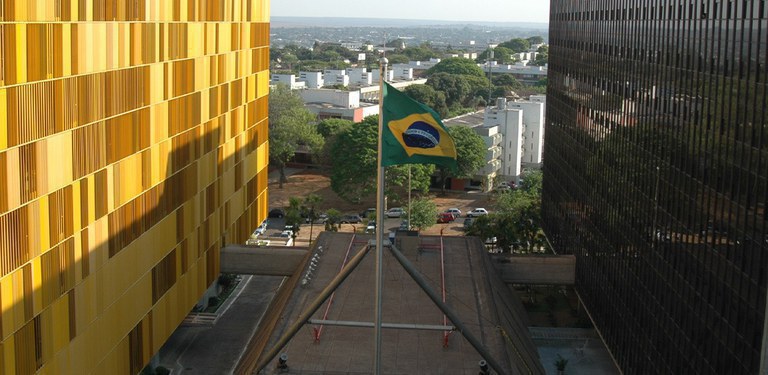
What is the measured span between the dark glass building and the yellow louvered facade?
23.5m

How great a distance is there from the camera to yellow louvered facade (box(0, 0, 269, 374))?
3419 cm

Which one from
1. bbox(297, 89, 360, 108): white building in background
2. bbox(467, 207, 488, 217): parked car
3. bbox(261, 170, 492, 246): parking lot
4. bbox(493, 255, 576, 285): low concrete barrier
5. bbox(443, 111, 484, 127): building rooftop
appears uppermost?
bbox(297, 89, 360, 108): white building in background

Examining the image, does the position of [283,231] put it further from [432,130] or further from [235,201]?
[432,130]

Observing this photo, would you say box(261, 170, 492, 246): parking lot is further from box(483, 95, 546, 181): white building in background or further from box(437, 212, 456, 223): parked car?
box(483, 95, 546, 181): white building in background

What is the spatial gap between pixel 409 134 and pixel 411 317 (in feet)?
53.9

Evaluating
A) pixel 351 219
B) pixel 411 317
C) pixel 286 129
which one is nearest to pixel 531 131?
pixel 286 129

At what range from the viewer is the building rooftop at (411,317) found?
37719mm

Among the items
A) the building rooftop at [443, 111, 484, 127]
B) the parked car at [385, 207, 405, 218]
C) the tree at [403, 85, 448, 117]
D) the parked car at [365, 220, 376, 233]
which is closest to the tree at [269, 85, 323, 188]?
the building rooftop at [443, 111, 484, 127]

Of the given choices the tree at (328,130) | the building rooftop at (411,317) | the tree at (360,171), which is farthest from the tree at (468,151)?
the building rooftop at (411,317)

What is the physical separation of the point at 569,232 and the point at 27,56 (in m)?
42.9

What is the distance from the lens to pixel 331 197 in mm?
121250

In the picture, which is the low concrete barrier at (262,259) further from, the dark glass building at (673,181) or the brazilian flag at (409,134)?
the brazilian flag at (409,134)

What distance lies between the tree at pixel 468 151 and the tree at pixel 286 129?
2171 centimetres

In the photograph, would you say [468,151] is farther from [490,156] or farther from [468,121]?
[468,121]
